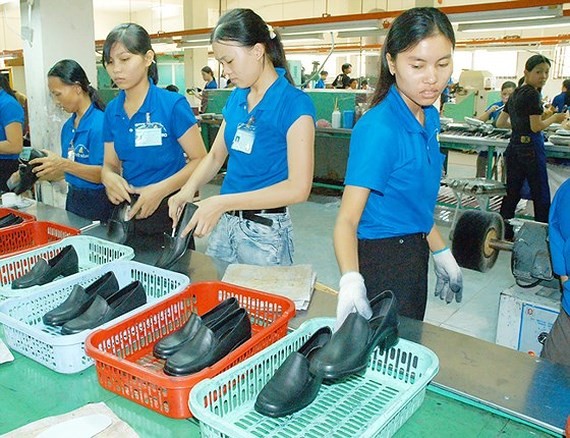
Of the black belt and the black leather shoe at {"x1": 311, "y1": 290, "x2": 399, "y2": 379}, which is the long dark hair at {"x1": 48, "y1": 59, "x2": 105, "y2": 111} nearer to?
the black belt

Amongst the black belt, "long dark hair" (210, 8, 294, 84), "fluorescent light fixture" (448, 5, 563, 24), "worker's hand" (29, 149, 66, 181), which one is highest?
"fluorescent light fixture" (448, 5, 563, 24)

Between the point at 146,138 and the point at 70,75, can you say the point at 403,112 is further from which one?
the point at 70,75

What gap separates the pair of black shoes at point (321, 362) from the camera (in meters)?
0.85

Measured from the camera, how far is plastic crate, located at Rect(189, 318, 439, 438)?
83 centimetres

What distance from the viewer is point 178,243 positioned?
1.59m

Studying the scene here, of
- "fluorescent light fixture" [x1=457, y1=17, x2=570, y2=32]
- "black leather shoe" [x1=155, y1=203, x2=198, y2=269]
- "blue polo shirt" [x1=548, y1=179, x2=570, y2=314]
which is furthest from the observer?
"fluorescent light fixture" [x1=457, y1=17, x2=570, y2=32]

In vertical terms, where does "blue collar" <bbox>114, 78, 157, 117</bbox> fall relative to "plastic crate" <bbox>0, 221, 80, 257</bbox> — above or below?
above

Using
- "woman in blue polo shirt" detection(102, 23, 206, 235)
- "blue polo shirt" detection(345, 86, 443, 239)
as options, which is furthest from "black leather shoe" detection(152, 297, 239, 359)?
"woman in blue polo shirt" detection(102, 23, 206, 235)

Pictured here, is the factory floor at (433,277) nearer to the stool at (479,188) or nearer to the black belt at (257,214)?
the stool at (479,188)

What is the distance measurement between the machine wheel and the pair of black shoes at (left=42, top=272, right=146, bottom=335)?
1.21m

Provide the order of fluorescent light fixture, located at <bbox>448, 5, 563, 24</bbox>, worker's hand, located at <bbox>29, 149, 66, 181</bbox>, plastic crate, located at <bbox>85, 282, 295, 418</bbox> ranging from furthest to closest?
fluorescent light fixture, located at <bbox>448, 5, 563, 24</bbox> → worker's hand, located at <bbox>29, 149, 66, 181</bbox> → plastic crate, located at <bbox>85, 282, 295, 418</bbox>

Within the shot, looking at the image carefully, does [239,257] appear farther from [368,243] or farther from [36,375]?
[36,375]

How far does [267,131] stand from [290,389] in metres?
0.94

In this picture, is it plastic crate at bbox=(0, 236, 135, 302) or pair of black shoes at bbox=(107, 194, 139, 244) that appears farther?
pair of black shoes at bbox=(107, 194, 139, 244)
